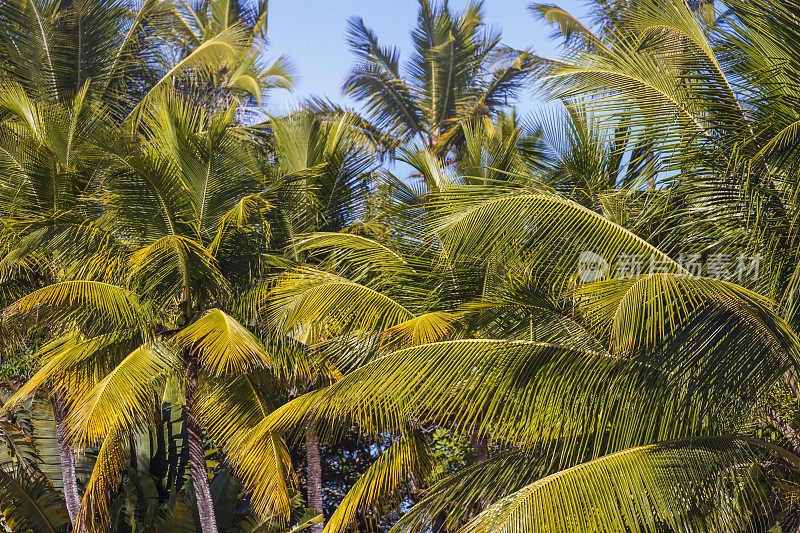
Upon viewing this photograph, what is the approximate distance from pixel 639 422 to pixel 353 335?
363 centimetres

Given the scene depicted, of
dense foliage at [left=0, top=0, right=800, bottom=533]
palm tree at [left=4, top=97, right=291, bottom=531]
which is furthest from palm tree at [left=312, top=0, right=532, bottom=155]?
palm tree at [left=4, top=97, right=291, bottom=531]

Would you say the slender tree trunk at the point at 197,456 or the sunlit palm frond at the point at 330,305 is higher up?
the sunlit palm frond at the point at 330,305

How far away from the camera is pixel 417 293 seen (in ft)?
25.5

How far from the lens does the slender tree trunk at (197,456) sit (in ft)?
26.3

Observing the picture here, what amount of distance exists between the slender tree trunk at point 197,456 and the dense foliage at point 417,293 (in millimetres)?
33

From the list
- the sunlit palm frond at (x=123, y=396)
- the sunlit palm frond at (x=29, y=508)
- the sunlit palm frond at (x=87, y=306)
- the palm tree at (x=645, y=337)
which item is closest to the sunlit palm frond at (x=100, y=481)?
the sunlit palm frond at (x=123, y=396)

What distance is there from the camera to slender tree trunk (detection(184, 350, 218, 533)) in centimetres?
801

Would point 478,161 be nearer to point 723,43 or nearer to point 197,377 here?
point 723,43

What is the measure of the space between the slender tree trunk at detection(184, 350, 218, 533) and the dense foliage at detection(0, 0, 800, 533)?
0.03 metres

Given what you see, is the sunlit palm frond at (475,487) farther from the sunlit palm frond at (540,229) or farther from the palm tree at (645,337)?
the sunlit palm frond at (540,229)

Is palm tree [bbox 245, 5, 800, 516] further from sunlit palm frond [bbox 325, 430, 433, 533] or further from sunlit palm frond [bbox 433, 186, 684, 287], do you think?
sunlit palm frond [bbox 325, 430, 433, 533]

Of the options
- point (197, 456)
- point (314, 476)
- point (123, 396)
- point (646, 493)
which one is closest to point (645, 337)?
point (646, 493)

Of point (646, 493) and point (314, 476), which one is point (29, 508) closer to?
point (314, 476)

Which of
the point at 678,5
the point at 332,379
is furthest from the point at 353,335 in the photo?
the point at 678,5
